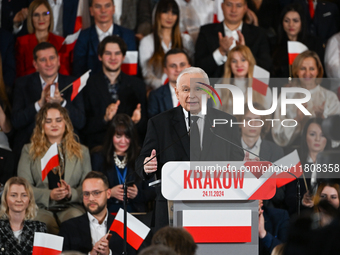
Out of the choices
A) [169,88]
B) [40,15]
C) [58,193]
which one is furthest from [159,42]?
[58,193]

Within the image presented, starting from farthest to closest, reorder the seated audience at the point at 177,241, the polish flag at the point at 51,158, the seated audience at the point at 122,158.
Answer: the seated audience at the point at 122,158 < the polish flag at the point at 51,158 < the seated audience at the point at 177,241

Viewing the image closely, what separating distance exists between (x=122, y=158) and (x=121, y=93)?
0.69 metres

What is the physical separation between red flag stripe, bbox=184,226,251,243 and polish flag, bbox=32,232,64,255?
1.20 m

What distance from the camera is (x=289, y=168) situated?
3084mm

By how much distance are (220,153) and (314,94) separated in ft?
4.73

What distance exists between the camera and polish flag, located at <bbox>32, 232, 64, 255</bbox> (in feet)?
11.8

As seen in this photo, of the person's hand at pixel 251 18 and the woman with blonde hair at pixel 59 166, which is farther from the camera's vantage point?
the person's hand at pixel 251 18

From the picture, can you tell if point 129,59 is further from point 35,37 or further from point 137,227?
point 137,227

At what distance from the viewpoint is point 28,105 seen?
5.02m

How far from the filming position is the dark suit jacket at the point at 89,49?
17.8 feet

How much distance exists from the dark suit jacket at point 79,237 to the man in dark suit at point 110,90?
3.83 feet

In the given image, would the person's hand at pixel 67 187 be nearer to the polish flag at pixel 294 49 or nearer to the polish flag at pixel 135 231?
the polish flag at pixel 135 231

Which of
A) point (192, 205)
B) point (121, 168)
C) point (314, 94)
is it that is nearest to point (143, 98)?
point (121, 168)

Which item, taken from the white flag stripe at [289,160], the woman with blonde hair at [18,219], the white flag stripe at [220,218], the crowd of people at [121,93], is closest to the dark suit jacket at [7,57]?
the crowd of people at [121,93]
